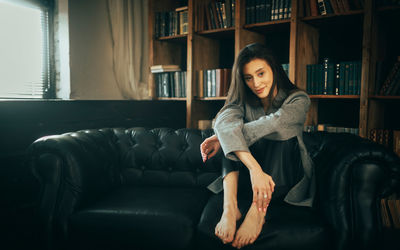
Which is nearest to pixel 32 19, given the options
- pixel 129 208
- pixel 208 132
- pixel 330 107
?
pixel 208 132

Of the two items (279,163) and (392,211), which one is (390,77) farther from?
(279,163)

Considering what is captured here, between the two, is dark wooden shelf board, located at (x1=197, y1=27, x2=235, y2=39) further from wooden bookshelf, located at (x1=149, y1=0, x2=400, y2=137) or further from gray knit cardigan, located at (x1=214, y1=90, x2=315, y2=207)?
gray knit cardigan, located at (x1=214, y1=90, x2=315, y2=207)

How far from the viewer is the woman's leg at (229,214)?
1.22 meters

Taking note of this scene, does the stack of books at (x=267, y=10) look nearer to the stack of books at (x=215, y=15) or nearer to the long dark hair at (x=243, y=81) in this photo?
the stack of books at (x=215, y=15)

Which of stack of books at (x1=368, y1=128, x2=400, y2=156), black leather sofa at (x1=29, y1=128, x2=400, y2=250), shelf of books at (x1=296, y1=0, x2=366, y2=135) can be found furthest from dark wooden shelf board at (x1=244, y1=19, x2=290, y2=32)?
black leather sofa at (x1=29, y1=128, x2=400, y2=250)

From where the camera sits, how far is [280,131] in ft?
4.60

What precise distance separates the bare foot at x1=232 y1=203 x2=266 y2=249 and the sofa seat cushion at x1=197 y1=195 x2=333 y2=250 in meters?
0.03

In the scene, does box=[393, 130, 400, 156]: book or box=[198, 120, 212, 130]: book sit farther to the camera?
box=[198, 120, 212, 130]: book

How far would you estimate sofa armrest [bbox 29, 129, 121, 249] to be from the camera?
4.81 ft

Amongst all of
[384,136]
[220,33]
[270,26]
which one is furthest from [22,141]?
[384,136]

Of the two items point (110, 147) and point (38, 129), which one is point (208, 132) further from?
point (38, 129)

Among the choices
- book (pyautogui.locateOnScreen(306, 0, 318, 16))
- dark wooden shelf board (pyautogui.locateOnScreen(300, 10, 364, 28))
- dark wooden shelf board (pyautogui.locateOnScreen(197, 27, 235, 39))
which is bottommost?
dark wooden shelf board (pyautogui.locateOnScreen(300, 10, 364, 28))

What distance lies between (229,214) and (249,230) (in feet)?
0.34

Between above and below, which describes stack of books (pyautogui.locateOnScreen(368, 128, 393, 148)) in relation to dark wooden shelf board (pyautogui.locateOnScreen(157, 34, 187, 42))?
below
